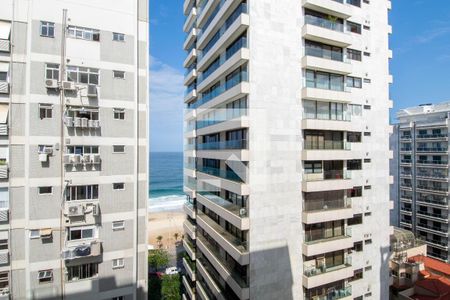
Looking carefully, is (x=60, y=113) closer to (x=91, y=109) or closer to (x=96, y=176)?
(x=91, y=109)

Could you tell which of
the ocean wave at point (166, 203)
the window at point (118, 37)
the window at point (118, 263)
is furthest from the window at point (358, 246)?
the ocean wave at point (166, 203)

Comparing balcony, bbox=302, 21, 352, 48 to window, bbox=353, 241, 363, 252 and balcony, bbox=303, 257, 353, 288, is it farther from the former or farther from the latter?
balcony, bbox=303, 257, 353, 288

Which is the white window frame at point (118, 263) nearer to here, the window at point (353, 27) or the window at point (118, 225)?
the window at point (118, 225)

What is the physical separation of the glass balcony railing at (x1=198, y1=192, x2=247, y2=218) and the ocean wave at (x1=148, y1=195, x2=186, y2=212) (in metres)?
46.7

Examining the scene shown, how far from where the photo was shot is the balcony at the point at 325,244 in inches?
563

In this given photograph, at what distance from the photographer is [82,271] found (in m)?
11.9

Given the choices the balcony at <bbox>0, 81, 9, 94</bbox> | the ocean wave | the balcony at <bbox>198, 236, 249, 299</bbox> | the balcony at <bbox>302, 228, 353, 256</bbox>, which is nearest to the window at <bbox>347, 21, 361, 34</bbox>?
the balcony at <bbox>302, 228, 353, 256</bbox>

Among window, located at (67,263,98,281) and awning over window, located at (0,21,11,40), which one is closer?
awning over window, located at (0,21,11,40)

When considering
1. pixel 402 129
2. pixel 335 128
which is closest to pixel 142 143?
pixel 335 128

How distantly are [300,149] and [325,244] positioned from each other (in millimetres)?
5601

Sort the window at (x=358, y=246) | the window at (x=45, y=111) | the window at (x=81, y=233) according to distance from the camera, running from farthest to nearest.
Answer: the window at (x=358, y=246) → the window at (x=81, y=233) → the window at (x=45, y=111)

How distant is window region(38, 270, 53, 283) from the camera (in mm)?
11352

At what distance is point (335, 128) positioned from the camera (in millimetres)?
15039

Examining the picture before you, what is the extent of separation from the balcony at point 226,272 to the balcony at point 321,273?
3601mm
